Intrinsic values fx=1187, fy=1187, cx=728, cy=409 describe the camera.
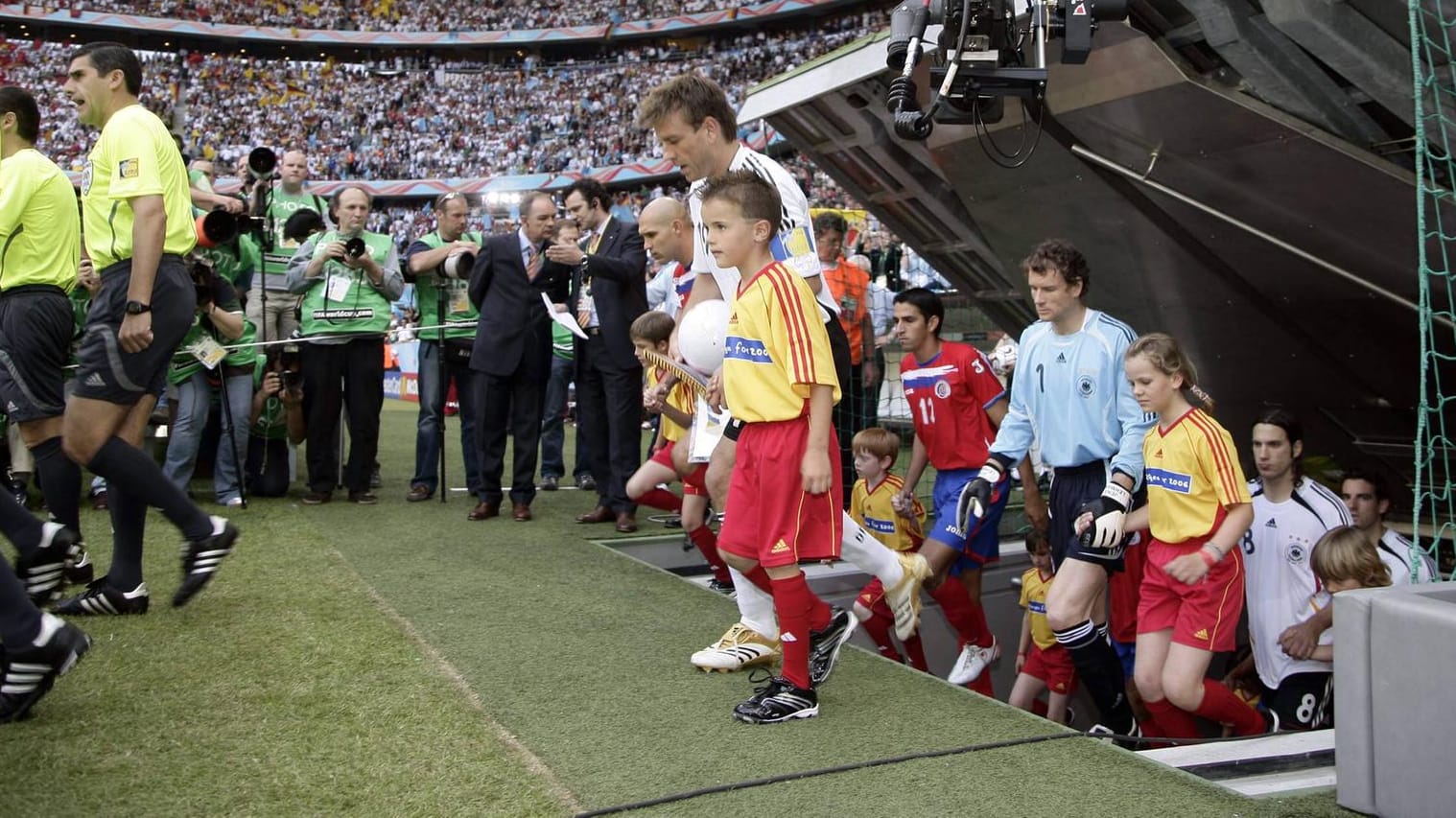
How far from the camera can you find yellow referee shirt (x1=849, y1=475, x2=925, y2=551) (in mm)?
5969

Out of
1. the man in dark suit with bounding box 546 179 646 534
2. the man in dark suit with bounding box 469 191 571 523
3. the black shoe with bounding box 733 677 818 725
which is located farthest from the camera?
the man in dark suit with bounding box 469 191 571 523

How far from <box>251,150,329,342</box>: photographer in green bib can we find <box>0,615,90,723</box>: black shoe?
509 cm

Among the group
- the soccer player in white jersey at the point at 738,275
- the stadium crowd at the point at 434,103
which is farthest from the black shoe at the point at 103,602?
the stadium crowd at the point at 434,103

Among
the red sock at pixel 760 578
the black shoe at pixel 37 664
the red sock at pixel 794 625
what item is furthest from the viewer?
the red sock at pixel 760 578

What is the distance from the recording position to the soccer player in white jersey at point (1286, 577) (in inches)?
179

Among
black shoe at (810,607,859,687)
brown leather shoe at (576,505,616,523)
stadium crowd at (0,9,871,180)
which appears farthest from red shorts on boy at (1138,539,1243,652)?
stadium crowd at (0,9,871,180)

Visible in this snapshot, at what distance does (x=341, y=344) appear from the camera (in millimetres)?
7547

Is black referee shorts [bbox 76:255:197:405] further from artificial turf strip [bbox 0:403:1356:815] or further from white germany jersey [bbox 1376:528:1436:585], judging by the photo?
white germany jersey [bbox 1376:528:1436:585]

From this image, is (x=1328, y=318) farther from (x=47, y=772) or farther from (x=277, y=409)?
(x=277, y=409)

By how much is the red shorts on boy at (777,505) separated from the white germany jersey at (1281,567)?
2171 millimetres

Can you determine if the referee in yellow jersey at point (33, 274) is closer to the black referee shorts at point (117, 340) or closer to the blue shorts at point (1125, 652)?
the black referee shorts at point (117, 340)

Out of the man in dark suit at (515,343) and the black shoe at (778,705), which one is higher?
the man in dark suit at (515,343)

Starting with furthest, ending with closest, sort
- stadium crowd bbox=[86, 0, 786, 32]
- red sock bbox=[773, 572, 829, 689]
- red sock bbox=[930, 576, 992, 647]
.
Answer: stadium crowd bbox=[86, 0, 786, 32] < red sock bbox=[930, 576, 992, 647] < red sock bbox=[773, 572, 829, 689]

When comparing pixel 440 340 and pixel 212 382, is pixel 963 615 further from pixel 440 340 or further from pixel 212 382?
pixel 212 382
